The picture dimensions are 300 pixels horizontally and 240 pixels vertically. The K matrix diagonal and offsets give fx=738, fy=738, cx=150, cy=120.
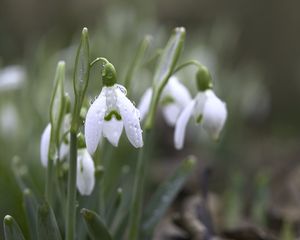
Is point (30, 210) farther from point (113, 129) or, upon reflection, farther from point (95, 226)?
point (113, 129)

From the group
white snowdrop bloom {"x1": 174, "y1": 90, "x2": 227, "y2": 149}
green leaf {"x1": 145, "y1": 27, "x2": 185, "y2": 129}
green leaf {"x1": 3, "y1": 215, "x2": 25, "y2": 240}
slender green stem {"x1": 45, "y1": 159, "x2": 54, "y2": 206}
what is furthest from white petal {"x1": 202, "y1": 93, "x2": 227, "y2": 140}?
green leaf {"x1": 3, "y1": 215, "x2": 25, "y2": 240}

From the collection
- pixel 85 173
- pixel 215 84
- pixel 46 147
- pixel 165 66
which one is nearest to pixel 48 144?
pixel 46 147

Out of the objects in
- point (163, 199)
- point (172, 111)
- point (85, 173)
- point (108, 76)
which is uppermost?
point (108, 76)

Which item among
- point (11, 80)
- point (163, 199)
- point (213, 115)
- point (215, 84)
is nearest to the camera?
point (213, 115)

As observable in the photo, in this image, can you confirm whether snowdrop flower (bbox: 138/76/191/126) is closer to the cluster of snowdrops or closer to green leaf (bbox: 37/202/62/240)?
the cluster of snowdrops

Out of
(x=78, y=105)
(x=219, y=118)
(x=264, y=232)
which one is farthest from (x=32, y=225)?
(x=264, y=232)

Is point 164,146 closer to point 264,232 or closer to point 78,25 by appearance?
point 264,232

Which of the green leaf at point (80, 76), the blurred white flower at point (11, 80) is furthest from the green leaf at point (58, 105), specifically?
the blurred white flower at point (11, 80)
